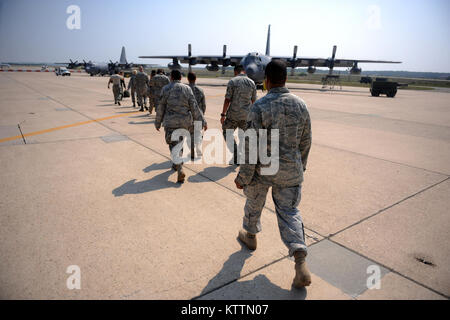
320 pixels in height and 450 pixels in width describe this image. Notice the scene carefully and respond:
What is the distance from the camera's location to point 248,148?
7.66 ft

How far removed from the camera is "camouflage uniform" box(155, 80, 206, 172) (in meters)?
4.43

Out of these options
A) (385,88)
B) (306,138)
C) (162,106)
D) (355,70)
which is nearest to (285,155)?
(306,138)

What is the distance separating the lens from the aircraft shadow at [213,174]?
464cm

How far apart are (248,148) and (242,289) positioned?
128cm

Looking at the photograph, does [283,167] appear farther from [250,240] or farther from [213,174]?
[213,174]

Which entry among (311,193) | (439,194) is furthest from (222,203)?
(439,194)

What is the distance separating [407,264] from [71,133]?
26.8 ft

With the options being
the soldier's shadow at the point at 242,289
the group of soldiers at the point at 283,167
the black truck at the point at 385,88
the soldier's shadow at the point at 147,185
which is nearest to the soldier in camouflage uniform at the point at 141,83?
the soldier's shadow at the point at 147,185

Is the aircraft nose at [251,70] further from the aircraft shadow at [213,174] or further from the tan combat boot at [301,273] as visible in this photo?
the tan combat boot at [301,273]

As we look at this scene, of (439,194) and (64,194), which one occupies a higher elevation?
(439,194)

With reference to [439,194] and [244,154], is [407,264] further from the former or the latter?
[439,194]

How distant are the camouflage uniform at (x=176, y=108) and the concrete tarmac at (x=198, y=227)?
0.95 meters
